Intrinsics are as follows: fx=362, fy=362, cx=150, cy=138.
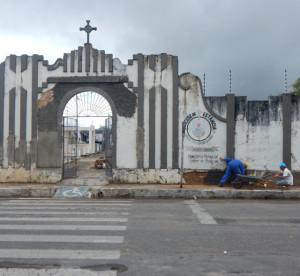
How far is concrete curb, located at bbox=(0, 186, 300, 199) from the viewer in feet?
39.8

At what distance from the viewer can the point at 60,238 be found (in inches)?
237

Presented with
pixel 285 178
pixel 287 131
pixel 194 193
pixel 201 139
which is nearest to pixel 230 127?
pixel 201 139

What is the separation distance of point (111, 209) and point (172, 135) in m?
5.58

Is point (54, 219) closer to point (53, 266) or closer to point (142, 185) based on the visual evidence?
point (53, 266)

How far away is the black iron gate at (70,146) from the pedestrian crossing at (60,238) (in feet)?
19.5

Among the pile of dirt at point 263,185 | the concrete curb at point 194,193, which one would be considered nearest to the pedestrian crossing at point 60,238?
the concrete curb at point 194,193

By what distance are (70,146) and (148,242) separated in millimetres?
10663

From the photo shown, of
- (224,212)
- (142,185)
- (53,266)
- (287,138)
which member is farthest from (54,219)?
(287,138)

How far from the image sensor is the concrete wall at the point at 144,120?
1395 centimetres

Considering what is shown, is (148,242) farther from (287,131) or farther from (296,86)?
(296,86)

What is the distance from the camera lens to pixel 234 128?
46.0ft

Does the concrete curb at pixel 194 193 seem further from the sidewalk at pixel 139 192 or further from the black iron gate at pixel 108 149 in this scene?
the black iron gate at pixel 108 149

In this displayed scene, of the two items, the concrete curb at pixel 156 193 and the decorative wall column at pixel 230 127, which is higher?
the decorative wall column at pixel 230 127

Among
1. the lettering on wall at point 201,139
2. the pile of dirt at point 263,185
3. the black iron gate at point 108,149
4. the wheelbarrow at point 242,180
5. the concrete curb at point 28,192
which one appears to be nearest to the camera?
the concrete curb at point 28,192
